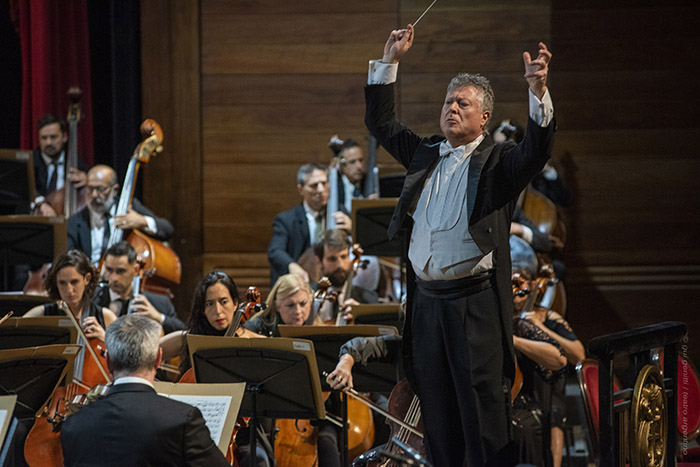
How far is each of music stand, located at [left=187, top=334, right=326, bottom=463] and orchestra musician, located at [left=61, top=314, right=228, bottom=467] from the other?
2.78ft

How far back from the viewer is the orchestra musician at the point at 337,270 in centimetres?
462

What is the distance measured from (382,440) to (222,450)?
168 centimetres

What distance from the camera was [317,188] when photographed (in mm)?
5383

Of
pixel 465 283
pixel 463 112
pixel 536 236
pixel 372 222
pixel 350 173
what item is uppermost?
pixel 463 112

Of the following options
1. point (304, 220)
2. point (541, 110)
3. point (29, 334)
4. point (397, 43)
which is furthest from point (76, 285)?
point (541, 110)

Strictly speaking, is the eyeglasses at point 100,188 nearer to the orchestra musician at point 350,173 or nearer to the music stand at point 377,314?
the orchestra musician at point 350,173

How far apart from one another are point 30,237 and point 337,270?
5.12ft

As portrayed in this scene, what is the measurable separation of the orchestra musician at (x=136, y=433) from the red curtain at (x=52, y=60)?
3.93 meters

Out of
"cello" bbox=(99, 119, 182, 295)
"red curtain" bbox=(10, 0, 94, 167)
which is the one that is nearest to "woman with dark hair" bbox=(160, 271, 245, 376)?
"cello" bbox=(99, 119, 182, 295)

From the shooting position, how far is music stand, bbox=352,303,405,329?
395 centimetres

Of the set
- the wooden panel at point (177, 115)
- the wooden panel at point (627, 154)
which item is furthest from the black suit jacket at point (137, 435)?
the wooden panel at point (627, 154)

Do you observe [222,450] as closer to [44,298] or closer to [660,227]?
[44,298]

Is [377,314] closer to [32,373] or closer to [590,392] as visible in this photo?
[590,392]

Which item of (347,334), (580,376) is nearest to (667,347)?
(580,376)
